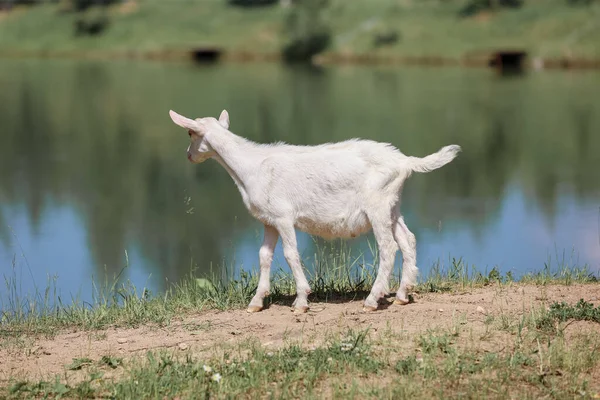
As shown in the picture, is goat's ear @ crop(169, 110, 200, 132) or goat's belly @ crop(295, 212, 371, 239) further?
goat's ear @ crop(169, 110, 200, 132)

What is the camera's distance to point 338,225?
31.9 ft

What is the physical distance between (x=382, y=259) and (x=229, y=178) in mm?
15969

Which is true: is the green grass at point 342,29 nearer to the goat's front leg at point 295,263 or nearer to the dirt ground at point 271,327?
the dirt ground at point 271,327

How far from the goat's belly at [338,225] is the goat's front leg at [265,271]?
34 cm

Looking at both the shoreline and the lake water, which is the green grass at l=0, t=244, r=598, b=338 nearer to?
the lake water

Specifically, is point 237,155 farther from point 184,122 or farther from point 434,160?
point 434,160

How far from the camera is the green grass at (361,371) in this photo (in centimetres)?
714

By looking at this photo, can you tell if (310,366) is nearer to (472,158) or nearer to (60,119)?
(472,158)

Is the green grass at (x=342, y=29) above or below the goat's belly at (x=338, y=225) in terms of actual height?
above

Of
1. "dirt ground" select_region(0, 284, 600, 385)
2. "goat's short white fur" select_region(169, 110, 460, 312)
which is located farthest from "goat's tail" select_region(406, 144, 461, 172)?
"dirt ground" select_region(0, 284, 600, 385)

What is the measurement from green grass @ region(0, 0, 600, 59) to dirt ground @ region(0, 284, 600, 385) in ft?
177

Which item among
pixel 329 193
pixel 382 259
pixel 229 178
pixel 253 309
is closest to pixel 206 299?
pixel 253 309

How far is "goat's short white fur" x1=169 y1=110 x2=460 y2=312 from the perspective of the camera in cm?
955

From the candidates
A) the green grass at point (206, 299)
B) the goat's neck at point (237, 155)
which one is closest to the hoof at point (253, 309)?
the green grass at point (206, 299)
